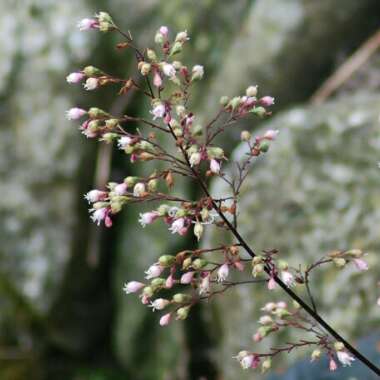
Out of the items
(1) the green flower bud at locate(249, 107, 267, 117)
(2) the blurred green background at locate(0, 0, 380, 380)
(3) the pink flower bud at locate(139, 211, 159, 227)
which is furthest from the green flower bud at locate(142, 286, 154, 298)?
(2) the blurred green background at locate(0, 0, 380, 380)

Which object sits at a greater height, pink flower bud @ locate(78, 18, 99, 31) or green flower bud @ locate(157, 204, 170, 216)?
pink flower bud @ locate(78, 18, 99, 31)

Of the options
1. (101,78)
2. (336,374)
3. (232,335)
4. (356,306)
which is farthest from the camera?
(232,335)

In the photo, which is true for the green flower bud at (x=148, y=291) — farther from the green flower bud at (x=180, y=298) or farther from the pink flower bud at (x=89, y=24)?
the pink flower bud at (x=89, y=24)

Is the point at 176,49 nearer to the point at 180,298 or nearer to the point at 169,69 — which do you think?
the point at 169,69

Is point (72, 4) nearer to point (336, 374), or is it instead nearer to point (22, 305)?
point (22, 305)

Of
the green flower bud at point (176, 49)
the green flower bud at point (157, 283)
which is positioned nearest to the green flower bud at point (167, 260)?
the green flower bud at point (157, 283)

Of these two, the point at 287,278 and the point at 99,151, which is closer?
the point at 287,278

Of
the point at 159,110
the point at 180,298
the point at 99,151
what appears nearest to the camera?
the point at 159,110

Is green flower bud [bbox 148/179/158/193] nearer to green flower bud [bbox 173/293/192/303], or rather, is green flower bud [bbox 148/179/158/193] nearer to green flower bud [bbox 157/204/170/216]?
green flower bud [bbox 157/204/170/216]

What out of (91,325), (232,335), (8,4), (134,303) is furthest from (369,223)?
(8,4)

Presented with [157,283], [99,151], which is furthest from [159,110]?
[99,151]

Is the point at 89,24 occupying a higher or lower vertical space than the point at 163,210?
higher
